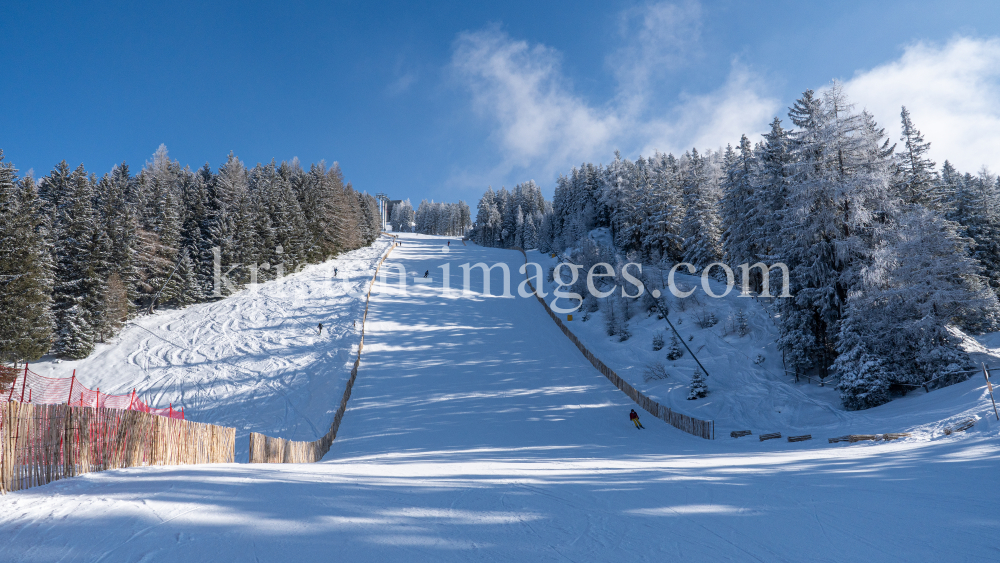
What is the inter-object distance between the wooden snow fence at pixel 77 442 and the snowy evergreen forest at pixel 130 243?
25.8m

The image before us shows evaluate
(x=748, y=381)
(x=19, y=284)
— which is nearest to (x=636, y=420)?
(x=748, y=381)

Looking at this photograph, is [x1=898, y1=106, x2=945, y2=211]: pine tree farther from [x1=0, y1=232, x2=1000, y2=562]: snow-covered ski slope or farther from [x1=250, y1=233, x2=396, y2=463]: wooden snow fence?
[x1=250, y1=233, x2=396, y2=463]: wooden snow fence

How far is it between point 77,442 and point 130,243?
36848 millimetres

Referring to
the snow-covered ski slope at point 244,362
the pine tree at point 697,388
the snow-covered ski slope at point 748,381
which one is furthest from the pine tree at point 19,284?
the pine tree at point 697,388

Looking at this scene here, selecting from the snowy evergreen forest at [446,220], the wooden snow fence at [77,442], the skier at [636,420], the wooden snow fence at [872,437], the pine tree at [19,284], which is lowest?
the skier at [636,420]

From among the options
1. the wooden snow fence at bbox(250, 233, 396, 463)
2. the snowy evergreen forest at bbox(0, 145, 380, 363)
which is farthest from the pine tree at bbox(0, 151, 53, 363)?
the wooden snow fence at bbox(250, 233, 396, 463)

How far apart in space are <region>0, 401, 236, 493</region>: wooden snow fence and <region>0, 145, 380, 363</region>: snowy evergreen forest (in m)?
25.8

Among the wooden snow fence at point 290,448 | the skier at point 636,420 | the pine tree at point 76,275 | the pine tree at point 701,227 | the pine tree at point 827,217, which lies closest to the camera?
the wooden snow fence at point 290,448

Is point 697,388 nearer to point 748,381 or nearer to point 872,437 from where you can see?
point 748,381

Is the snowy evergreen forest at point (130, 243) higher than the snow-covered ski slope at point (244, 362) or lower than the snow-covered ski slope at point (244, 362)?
higher

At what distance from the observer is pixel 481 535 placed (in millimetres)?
4781

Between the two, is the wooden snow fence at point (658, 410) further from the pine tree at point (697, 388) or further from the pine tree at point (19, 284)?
the pine tree at point (19, 284)

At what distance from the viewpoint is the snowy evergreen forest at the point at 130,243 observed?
24.3m

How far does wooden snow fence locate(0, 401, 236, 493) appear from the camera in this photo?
17.6 ft
